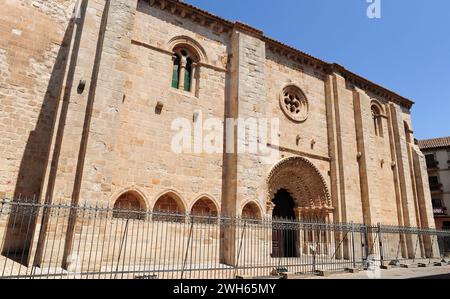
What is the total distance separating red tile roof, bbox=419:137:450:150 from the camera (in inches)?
1147

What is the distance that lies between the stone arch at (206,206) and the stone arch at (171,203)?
63 cm

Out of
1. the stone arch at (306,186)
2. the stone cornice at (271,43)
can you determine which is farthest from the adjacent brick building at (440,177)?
the stone arch at (306,186)

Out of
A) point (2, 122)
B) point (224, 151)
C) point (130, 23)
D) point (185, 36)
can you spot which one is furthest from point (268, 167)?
point (2, 122)

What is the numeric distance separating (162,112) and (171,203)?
2.95 meters

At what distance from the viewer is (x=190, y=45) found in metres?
11.5

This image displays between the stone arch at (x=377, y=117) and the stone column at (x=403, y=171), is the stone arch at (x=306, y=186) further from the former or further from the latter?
the stone arch at (x=377, y=117)

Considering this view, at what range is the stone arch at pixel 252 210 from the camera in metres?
10.7

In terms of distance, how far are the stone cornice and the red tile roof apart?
1418 cm

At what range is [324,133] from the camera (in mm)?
14578

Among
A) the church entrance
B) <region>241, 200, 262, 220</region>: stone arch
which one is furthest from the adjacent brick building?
<region>241, 200, 262, 220</region>: stone arch

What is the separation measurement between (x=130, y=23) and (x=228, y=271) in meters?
8.02

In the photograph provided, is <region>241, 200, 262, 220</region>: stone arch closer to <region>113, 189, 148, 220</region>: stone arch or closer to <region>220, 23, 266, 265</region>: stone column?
<region>220, 23, 266, 265</region>: stone column

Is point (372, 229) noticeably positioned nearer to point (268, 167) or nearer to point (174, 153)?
point (268, 167)

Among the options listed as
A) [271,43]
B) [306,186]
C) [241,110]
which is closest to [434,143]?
[306,186]
